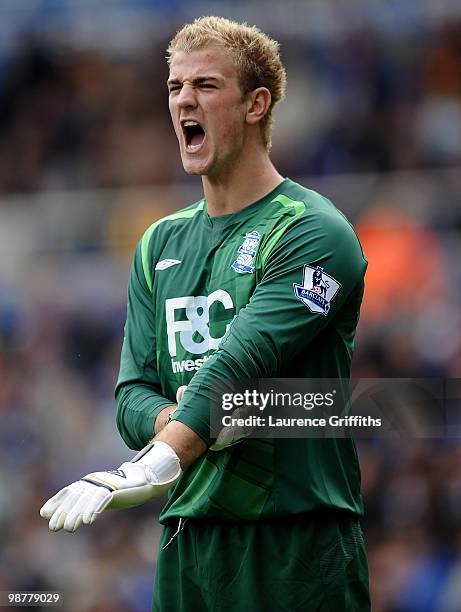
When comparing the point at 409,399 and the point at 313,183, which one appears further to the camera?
the point at 313,183

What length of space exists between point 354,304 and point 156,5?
577 cm

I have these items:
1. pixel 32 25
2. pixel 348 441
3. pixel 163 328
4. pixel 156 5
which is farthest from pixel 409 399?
pixel 32 25

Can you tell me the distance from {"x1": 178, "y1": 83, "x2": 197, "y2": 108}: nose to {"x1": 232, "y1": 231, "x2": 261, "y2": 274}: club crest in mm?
461

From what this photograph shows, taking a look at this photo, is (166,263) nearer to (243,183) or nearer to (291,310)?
(243,183)

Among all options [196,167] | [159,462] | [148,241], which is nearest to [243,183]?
[196,167]

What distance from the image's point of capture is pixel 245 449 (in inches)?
133

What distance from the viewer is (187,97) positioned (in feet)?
11.9

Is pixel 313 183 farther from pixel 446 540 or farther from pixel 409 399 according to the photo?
pixel 409 399

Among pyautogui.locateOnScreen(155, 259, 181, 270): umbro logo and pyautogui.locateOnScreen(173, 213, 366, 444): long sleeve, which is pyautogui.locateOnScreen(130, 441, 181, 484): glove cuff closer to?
pyautogui.locateOnScreen(173, 213, 366, 444): long sleeve

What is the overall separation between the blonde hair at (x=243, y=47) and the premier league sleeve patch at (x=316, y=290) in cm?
58

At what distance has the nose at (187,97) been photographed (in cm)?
362

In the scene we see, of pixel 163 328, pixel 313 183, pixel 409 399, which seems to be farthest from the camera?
pixel 313 183

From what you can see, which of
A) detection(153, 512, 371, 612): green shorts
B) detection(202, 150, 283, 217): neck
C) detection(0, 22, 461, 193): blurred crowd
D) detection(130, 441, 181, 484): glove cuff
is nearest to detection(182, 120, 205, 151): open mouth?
detection(202, 150, 283, 217): neck

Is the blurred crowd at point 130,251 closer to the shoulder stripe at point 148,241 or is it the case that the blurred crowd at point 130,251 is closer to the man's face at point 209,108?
the shoulder stripe at point 148,241
